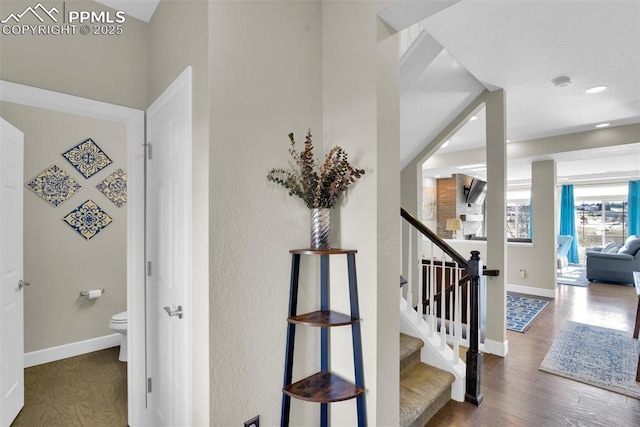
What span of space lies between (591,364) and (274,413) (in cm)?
323

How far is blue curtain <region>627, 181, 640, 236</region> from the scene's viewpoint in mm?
8570

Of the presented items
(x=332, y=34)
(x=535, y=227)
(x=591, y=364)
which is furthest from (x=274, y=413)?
(x=535, y=227)

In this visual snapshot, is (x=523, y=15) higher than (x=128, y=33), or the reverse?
(x=523, y=15)

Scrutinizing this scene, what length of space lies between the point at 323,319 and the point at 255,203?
2.11 ft

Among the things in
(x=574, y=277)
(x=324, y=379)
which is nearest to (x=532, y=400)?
(x=324, y=379)

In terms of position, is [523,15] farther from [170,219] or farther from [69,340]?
[69,340]

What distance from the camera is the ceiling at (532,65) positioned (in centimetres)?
216

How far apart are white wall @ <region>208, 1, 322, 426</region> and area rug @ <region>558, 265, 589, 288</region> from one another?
745 centimetres

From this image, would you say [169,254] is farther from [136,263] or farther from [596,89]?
[596,89]

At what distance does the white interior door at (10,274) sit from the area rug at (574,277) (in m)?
8.62

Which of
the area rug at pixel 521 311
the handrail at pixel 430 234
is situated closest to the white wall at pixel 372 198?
the handrail at pixel 430 234

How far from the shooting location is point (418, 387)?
2.25 metres

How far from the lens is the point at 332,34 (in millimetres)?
1707

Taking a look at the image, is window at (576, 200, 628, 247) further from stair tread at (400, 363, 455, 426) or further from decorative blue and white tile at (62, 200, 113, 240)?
decorative blue and white tile at (62, 200, 113, 240)
